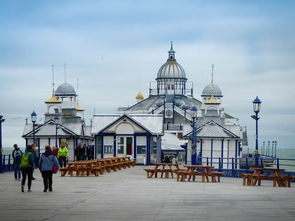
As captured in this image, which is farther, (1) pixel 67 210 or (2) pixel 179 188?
(2) pixel 179 188

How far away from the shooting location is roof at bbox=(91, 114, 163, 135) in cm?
5322

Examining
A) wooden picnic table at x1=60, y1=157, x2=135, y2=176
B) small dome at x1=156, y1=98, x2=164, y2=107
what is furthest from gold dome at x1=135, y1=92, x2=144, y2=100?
wooden picnic table at x1=60, y1=157, x2=135, y2=176

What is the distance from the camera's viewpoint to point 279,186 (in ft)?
96.0

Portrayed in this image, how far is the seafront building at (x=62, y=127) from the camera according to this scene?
64938 mm

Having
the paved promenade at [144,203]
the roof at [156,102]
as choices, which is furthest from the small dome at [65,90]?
the paved promenade at [144,203]

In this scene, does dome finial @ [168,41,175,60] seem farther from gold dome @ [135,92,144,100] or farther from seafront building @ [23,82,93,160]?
seafront building @ [23,82,93,160]

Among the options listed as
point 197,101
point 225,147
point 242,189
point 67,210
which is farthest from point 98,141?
point 197,101

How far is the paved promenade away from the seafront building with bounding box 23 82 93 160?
90.9 feet

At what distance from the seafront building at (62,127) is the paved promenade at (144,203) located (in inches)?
1091

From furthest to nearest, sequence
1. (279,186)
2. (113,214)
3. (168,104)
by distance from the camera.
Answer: (168,104), (279,186), (113,214)

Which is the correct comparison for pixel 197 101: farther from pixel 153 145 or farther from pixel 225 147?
pixel 153 145

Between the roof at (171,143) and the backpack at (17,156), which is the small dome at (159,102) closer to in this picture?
the roof at (171,143)

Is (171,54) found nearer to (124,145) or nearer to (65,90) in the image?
(65,90)

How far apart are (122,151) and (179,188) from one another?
26417 millimetres
